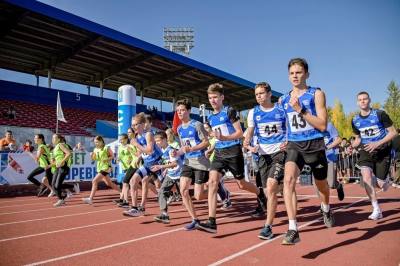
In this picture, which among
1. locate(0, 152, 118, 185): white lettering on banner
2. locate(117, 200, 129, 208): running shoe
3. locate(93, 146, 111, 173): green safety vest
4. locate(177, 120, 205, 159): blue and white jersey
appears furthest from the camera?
locate(0, 152, 118, 185): white lettering on banner

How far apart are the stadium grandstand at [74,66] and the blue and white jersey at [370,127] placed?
17104 millimetres

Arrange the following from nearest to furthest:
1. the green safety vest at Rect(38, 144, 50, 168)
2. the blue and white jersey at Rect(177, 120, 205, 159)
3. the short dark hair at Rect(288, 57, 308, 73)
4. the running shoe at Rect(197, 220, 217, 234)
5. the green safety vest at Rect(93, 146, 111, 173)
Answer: the short dark hair at Rect(288, 57, 308, 73)
the running shoe at Rect(197, 220, 217, 234)
the blue and white jersey at Rect(177, 120, 205, 159)
the green safety vest at Rect(93, 146, 111, 173)
the green safety vest at Rect(38, 144, 50, 168)

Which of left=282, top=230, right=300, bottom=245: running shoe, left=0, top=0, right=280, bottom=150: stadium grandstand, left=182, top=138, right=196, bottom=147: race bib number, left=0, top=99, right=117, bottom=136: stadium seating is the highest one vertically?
left=0, top=0, right=280, bottom=150: stadium grandstand

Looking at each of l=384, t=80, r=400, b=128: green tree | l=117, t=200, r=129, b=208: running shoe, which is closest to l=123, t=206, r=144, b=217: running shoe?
l=117, t=200, r=129, b=208: running shoe

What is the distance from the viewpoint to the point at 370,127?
20.5 feet

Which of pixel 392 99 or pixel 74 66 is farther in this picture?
pixel 392 99

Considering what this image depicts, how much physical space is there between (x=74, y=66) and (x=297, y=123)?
82.0ft

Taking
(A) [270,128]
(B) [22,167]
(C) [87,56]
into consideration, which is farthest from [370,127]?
(C) [87,56]

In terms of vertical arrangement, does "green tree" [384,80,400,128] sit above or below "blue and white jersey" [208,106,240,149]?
above

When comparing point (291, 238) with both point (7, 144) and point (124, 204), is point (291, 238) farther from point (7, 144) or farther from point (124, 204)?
point (7, 144)

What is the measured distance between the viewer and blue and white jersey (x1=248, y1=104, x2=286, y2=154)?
5402 mm

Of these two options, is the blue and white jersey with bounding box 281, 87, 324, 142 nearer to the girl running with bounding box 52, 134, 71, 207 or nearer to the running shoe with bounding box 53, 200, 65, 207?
the girl running with bounding box 52, 134, 71, 207

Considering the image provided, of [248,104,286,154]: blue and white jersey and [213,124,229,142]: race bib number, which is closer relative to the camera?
[248,104,286,154]: blue and white jersey

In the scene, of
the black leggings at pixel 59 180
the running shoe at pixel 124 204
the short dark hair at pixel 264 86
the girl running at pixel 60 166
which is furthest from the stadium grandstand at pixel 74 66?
the short dark hair at pixel 264 86
